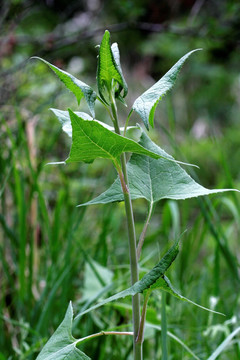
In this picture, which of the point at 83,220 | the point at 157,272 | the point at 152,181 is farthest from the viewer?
the point at 83,220

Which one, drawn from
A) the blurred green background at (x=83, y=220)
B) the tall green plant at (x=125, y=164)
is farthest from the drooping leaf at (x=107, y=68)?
the blurred green background at (x=83, y=220)

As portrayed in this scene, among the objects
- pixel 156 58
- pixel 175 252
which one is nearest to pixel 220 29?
pixel 175 252

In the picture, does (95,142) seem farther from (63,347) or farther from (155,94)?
(63,347)

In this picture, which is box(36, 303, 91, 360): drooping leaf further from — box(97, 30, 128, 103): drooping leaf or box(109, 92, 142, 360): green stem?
box(97, 30, 128, 103): drooping leaf

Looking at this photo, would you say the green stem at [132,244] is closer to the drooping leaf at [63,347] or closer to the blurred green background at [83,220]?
the drooping leaf at [63,347]

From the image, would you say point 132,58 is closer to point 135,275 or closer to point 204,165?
point 204,165

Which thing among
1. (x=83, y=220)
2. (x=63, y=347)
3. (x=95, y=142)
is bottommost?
(x=83, y=220)

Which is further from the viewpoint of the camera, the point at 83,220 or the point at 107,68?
the point at 83,220

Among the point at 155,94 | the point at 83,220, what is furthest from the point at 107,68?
the point at 83,220
